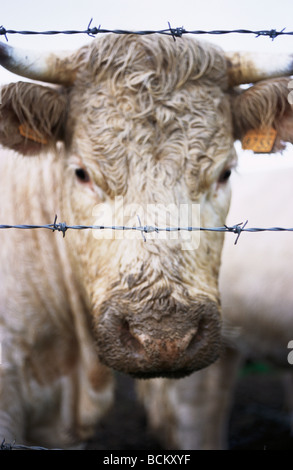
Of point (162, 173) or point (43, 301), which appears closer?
point (162, 173)

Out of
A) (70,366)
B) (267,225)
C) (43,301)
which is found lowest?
(70,366)

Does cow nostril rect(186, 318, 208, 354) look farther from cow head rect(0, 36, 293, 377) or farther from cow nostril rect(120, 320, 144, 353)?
cow nostril rect(120, 320, 144, 353)

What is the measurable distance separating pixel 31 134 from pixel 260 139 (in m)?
1.29

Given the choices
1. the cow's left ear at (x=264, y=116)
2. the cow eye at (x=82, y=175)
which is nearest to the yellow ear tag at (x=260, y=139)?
the cow's left ear at (x=264, y=116)

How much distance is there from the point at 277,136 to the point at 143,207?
1.10 metres

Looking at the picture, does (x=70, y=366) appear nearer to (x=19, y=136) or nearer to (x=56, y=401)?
(x=56, y=401)

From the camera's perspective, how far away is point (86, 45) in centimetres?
280

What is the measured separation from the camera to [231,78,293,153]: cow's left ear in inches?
114

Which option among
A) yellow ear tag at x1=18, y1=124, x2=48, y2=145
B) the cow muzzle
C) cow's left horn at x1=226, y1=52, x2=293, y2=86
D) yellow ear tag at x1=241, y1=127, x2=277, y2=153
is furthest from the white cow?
yellow ear tag at x1=18, y1=124, x2=48, y2=145

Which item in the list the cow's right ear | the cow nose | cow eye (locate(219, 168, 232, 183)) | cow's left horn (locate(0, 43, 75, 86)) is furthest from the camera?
cow eye (locate(219, 168, 232, 183))

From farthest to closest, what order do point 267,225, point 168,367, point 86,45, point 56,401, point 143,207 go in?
1. point 267,225
2. point 56,401
3. point 86,45
4. point 143,207
5. point 168,367

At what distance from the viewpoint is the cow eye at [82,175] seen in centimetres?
273

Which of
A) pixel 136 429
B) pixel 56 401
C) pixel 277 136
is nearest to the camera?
pixel 277 136
